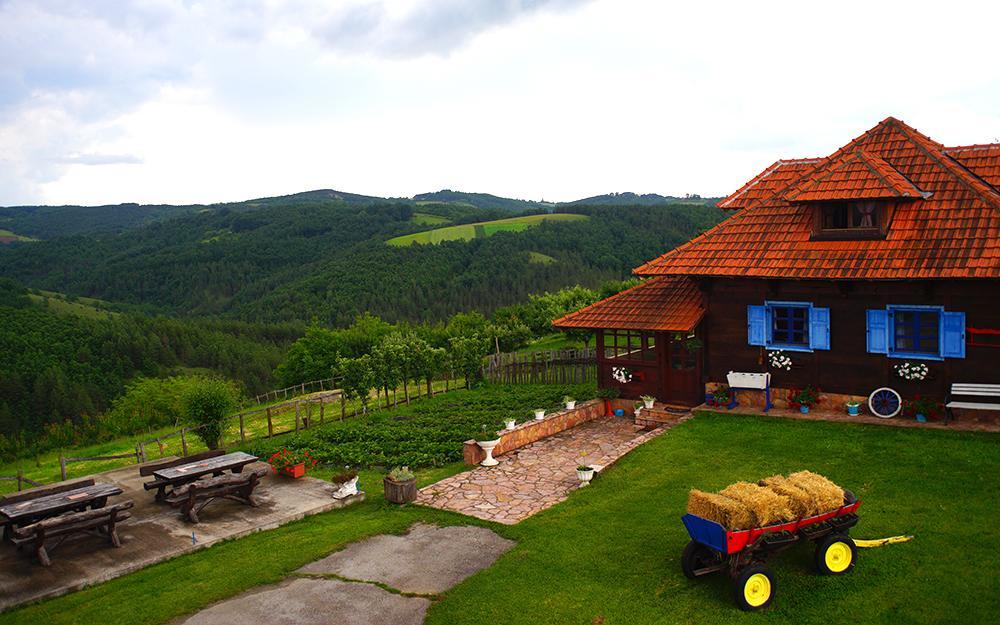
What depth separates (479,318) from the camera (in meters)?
52.0

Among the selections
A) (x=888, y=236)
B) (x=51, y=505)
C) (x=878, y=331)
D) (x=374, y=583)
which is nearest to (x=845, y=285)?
(x=878, y=331)

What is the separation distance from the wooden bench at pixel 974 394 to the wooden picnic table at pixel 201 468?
13.6 meters

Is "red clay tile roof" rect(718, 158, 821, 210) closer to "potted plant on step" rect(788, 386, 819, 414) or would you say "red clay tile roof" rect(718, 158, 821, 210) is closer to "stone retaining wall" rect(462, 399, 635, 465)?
"potted plant on step" rect(788, 386, 819, 414)

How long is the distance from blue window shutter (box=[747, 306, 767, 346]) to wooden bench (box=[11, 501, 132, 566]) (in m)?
13.1

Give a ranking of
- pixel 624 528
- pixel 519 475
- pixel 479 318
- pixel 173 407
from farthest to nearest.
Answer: pixel 479 318 → pixel 173 407 → pixel 519 475 → pixel 624 528

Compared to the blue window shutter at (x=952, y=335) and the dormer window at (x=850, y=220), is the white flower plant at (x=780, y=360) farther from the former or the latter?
the blue window shutter at (x=952, y=335)

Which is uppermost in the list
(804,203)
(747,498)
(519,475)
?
(804,203)

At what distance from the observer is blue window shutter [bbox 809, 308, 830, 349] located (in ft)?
51.0

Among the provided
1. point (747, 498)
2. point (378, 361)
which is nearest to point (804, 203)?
point (747, 498)

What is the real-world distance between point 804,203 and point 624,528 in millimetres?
9160

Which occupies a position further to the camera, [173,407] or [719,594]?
[173,407]

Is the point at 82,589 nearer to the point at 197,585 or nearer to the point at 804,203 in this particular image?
the point at 197,585

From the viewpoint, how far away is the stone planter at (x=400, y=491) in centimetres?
1237

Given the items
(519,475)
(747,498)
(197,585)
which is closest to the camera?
(747,498)
